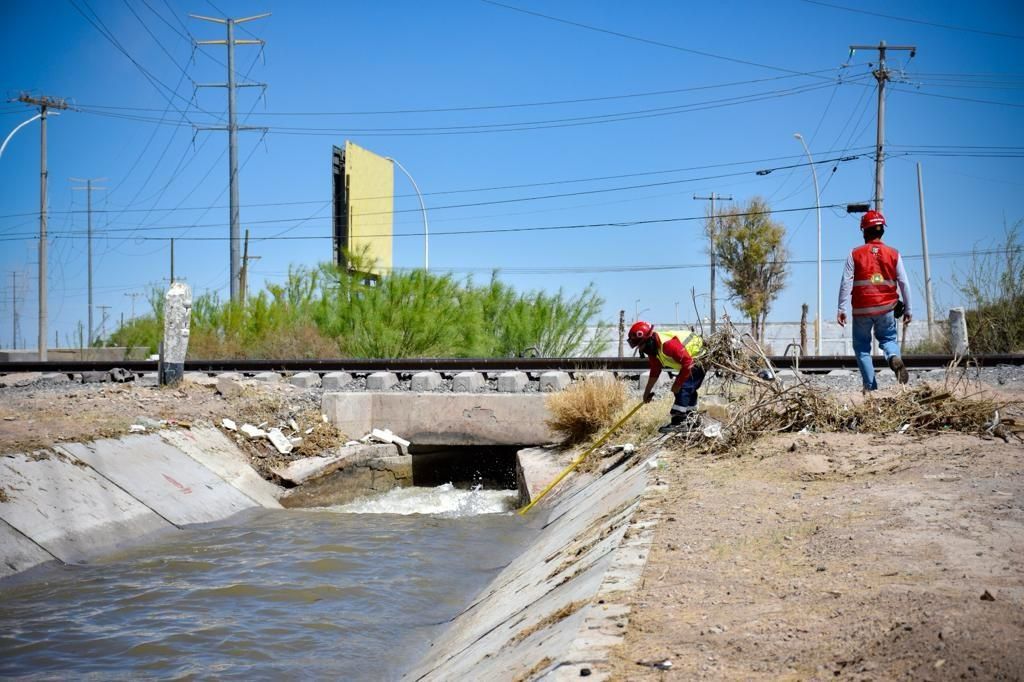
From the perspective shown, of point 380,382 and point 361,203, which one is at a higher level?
point 361,203

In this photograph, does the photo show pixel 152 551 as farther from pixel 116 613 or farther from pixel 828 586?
pixel 828 586

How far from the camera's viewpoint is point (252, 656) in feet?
20.0

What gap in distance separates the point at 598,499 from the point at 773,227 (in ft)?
132

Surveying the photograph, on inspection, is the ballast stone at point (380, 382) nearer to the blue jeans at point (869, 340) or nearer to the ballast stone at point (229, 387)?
the ballast stone at point (229, 387)

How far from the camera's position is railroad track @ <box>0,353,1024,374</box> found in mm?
14312

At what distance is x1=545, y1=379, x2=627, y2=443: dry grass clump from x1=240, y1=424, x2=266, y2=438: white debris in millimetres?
4313

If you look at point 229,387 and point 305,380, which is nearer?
point 229,387

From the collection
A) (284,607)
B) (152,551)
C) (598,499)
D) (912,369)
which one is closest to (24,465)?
(152,551)

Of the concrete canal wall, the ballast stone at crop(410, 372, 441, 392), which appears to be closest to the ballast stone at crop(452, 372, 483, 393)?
the ballast stone at crop(410, 372, 441, 392)

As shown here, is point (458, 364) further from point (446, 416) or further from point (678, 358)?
A: point (678, 358)

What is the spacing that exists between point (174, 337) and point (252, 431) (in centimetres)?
249

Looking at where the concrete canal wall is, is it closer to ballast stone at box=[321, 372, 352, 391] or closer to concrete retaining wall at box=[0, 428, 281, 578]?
concrete retaining wall at box=[0, 428, 281, 578]

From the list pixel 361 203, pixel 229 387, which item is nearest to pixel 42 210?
pixel 361 203

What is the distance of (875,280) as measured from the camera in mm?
8953
